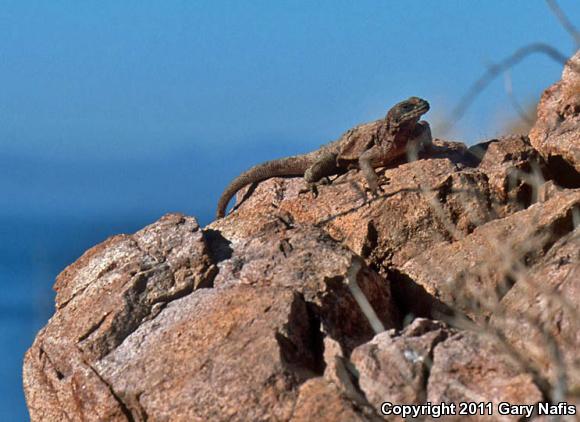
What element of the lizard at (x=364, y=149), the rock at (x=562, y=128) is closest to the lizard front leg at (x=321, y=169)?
the lizard at (x=364, y=149)

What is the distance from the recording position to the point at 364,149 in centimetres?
884

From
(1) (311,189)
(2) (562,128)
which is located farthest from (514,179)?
(1) (311,189)

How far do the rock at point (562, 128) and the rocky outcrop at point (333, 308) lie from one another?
0.04m

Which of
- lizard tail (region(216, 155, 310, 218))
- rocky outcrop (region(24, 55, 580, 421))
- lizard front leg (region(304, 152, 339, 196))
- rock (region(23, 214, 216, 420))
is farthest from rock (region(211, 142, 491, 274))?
lizard tail (region(216, 155, 310, 218))

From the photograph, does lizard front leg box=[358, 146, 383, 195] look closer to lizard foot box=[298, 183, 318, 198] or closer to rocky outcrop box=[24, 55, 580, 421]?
rocky outcrop box=[24, 55, 580, 421]

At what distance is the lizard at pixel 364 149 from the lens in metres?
8.48

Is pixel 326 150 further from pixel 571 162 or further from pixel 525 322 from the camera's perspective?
pixel 525 322

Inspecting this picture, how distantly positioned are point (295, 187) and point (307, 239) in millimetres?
2372

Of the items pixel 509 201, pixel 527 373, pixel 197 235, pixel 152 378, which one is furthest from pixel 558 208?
pixel 152 378

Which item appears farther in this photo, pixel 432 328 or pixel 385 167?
pixel 385 167

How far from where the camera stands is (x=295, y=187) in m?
8.41

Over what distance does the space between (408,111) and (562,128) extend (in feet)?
4.88

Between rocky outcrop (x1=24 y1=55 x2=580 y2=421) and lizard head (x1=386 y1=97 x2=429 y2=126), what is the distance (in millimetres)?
1058

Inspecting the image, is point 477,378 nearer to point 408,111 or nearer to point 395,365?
point 395,365
